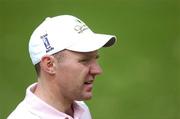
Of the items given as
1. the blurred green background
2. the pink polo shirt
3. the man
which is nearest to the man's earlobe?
the man

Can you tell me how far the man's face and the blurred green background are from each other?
1561 millimetres

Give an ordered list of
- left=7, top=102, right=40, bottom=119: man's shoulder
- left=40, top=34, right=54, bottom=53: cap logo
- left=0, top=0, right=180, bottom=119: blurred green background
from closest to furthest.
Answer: left=7, top=102, right=40, bottom=119: man's shoulder, left=40, top=34, right=54, bottom=53: cap logo, left=0, top=0, right=180, bottom=119: blurred green background

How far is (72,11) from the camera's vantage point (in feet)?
12.0

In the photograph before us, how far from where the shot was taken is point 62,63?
2100 millimetres

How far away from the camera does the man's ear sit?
210 cm

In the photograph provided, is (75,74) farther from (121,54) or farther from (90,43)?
(121,54)

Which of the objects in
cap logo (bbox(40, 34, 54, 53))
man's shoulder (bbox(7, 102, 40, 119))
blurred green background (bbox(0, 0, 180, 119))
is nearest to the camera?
man's shoulder (bbox(7, 102, 40, 119))

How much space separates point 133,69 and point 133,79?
0.07 metres

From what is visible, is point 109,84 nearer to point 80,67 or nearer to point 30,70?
point 30,70

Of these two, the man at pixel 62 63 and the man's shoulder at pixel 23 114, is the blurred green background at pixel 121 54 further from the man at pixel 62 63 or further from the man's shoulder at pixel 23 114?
the man's shoulder at pixel 23 114

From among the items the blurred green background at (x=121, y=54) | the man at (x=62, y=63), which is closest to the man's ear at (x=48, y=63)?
the man at (x=62, y=63)

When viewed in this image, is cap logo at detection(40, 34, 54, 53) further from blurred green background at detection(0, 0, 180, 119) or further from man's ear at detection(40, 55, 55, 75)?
blurred green background at detection(0, 0, 180, 119)

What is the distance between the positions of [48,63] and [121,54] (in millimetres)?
1665

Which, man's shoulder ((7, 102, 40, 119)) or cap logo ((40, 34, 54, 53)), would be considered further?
cap logo ((40, 34, 54, 53))
